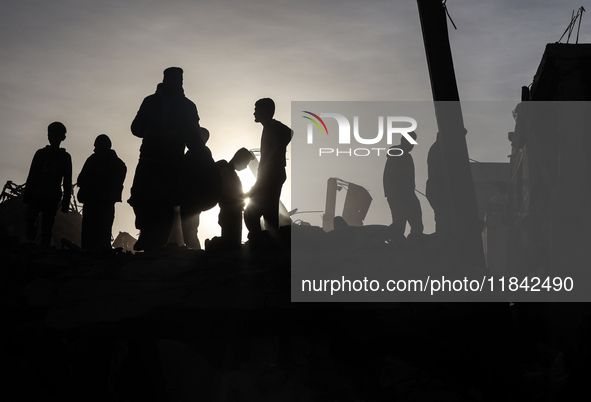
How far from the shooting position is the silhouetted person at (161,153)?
8477mm

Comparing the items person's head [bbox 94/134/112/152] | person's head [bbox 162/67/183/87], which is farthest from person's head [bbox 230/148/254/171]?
person's head [bbox 94/134/112/152]

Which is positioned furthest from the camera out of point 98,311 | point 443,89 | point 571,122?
point 571,122

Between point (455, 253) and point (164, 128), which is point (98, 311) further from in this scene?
point (455, 253)

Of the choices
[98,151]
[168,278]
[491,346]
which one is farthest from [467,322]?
[98,151]

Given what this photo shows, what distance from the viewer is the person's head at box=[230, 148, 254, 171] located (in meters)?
8.49

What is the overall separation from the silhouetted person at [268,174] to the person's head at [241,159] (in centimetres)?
39

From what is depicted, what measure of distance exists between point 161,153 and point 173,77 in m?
0.82

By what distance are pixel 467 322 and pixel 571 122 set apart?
15.6 ft

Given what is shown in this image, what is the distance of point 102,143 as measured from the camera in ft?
30.5

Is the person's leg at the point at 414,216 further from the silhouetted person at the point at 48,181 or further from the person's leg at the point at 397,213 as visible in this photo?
the silhouetted person at the point at 48,181

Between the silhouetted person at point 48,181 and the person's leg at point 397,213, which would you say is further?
the person's leg at point 397,213

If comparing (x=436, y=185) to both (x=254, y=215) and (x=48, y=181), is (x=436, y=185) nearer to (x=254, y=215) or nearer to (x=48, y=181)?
(x=254, y=215)

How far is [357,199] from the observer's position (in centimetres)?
1708

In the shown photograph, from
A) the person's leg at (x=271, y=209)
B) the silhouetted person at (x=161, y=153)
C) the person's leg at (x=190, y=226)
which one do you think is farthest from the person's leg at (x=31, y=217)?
the person's leg at (x=271, y=209)
